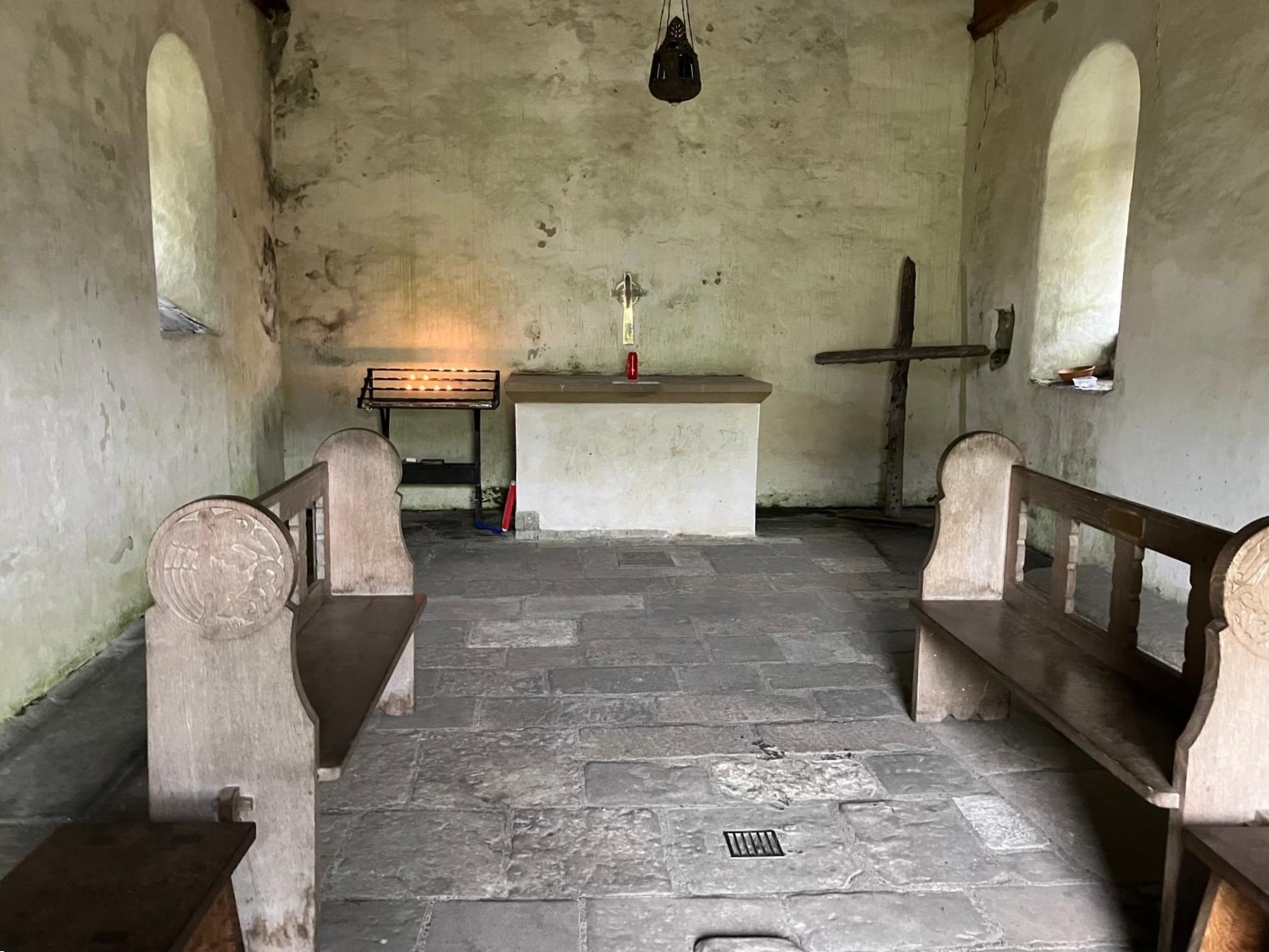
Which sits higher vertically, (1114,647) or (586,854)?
(1114,647)

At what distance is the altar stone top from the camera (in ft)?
17.9

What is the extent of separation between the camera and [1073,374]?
5.41 m

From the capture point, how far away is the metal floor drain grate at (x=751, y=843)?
2.26 m

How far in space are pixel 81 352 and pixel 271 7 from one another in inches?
142

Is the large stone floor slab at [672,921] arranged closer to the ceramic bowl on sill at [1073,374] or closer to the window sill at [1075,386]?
the window sill at [1075,386]

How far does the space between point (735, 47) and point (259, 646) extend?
576 centimetres

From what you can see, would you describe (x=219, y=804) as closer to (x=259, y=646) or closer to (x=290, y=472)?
(x=259, y=646)

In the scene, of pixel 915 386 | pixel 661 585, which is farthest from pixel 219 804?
pixel 915 386

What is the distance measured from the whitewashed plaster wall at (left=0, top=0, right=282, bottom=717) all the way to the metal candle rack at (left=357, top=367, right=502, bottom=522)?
1322 millimetres

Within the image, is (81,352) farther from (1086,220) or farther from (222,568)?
(1086,220)

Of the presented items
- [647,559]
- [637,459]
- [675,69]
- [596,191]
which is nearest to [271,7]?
[596,191]

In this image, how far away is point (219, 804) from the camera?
177 cm

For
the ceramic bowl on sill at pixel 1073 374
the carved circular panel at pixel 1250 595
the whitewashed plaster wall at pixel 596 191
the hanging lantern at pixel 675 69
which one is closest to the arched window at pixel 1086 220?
the ceramic bowl on sill at pixel 1073 374

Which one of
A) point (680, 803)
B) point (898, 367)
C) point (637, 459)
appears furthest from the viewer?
point (898, 367)
